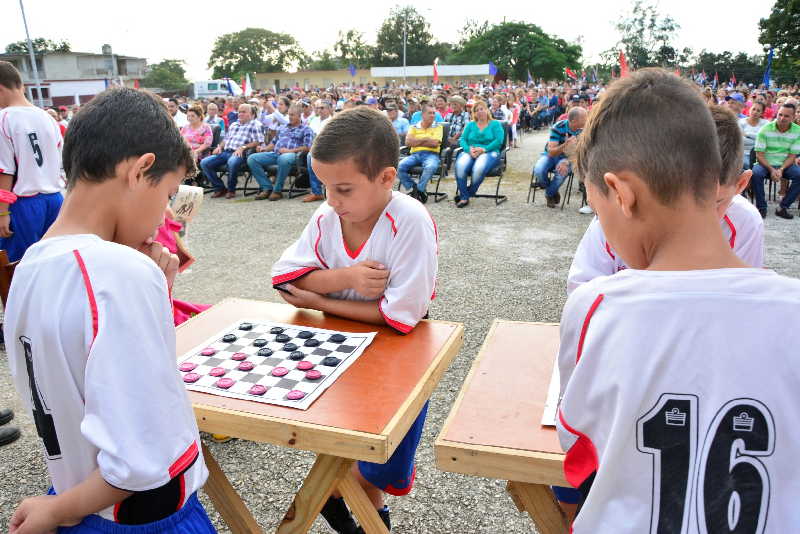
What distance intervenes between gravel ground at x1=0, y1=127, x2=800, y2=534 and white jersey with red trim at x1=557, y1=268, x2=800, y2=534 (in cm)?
158

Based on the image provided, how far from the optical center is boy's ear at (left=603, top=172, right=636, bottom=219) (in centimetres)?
99

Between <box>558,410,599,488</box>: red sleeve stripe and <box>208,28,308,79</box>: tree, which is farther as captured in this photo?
<box>208,28,308,79</box>: tree

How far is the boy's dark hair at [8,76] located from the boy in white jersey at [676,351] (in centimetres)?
421

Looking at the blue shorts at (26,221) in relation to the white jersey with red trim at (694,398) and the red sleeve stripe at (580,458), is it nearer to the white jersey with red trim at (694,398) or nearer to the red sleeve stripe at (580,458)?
the red sleeve stripe at (580,458)

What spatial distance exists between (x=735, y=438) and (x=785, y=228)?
7.43 meters

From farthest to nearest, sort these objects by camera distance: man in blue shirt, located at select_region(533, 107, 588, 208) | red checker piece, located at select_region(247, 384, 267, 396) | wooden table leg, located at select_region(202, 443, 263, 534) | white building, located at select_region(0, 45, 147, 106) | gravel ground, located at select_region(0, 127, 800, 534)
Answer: white building, located at select_region(0, 45, 147, 106) < man in blue shirt, located at select_region(533, 107, 588, 208) < gravel ground, located at select_region(0, 127, 800, 534) < wooden table leg, located at select_region(202, 443, 263, 534) < red checker piece, located at select_region(247, 384, 267, 396)

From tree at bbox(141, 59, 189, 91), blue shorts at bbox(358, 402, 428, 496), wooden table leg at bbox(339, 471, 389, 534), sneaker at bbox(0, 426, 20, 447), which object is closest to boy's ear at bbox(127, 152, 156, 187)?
wooden table leg at bbox(339, 471, 389, 534)

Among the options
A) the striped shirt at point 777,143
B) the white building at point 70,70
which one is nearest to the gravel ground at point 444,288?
the striped shirt at point 777,143

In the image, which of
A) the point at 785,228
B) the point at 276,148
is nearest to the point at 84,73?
the point at 276,148

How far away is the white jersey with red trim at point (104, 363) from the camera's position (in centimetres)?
102

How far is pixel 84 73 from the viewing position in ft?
208

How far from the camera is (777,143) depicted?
26.2ft

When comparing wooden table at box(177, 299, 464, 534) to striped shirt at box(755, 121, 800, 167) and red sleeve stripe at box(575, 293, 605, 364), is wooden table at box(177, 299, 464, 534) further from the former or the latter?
striped shirt at box(755, 121, 800, 167)

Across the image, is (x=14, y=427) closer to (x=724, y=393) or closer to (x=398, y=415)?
(x=398, y=415)
